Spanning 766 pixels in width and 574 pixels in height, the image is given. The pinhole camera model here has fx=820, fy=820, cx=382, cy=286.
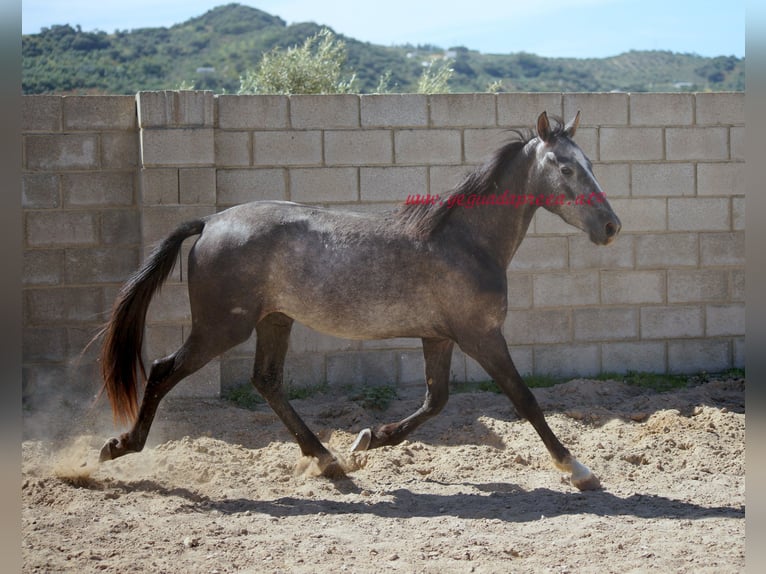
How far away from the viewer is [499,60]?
35688 mm

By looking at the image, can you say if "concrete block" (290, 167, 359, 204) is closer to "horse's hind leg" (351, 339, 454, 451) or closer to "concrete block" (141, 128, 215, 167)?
"concrete block" (141, 128, 215, 167)

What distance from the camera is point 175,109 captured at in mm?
6438

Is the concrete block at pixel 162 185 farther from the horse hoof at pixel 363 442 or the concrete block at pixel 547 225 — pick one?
the concrete block at pixel 547 225

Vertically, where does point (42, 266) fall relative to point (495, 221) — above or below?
below

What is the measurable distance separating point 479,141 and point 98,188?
3.16 m

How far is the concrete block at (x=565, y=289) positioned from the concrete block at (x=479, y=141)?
3.71 ft

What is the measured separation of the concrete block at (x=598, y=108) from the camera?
23.0 feet

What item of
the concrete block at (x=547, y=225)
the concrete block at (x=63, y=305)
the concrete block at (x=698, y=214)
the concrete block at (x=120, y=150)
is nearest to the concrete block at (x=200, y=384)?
the concrete block at (x=63, y=305)

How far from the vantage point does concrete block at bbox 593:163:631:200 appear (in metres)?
7.06

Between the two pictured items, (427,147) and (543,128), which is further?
(427,147)

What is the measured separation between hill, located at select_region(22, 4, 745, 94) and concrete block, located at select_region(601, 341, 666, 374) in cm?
1713

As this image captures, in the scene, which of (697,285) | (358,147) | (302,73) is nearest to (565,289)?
(697,285)

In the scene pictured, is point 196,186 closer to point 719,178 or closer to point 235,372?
point 235,372

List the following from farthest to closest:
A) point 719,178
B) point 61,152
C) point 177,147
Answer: point 719,178 < point 61,152 < point 177,147
